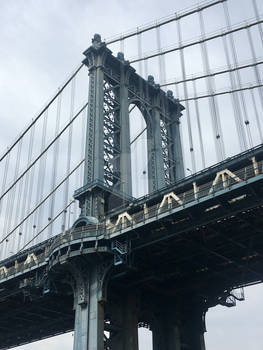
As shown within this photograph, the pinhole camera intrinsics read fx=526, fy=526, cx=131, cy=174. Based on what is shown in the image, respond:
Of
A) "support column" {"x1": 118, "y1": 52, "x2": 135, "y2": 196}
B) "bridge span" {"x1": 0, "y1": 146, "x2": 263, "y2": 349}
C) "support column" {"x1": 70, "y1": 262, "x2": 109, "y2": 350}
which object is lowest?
"support column" {"x1": 70, "y1": 262, "x2": 109, "y2": 350}

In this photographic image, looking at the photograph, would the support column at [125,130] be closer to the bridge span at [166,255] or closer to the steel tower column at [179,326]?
the bridge span at [166,255]

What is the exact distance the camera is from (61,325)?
81.3 meters

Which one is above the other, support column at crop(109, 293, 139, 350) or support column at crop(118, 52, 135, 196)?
support column at crop(118, 52, 135, 196)

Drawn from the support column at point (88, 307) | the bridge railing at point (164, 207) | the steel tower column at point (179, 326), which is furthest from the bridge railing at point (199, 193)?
the steel tower column at point (179, 326)

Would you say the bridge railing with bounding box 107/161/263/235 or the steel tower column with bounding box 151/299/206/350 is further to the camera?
the steel tower column with bounding box 151/299/206/350

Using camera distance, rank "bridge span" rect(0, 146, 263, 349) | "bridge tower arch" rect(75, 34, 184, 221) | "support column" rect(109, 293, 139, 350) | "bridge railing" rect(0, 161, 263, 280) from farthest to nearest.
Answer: "bridge tower arch" rect(75, 34, 184, 221), "support column" rect(109, 293, 139, 350), "bridge span" rect(0, 146, 263, 349), "bridge railing" rect(0, 161, 263, 280)

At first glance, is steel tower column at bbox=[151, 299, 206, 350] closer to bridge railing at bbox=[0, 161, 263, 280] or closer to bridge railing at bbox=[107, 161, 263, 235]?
bridge railing at bbox=[0, 161, 263, 280]

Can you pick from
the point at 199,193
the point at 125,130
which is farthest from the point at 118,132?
the point at 199,193

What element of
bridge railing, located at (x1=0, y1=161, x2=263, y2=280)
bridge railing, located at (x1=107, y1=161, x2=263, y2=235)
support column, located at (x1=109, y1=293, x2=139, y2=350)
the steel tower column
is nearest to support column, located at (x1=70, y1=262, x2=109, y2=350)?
bridge railing, located at (x1=0, y1=161, x2=263, y2=280)

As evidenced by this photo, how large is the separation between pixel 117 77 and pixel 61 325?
130ft

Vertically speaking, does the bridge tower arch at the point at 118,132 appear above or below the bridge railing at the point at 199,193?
above

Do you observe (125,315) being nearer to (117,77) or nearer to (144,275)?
(144,275)

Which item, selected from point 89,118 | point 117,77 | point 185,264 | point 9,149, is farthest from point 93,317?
point 9,149

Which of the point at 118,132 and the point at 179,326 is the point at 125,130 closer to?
the point at 118,132
